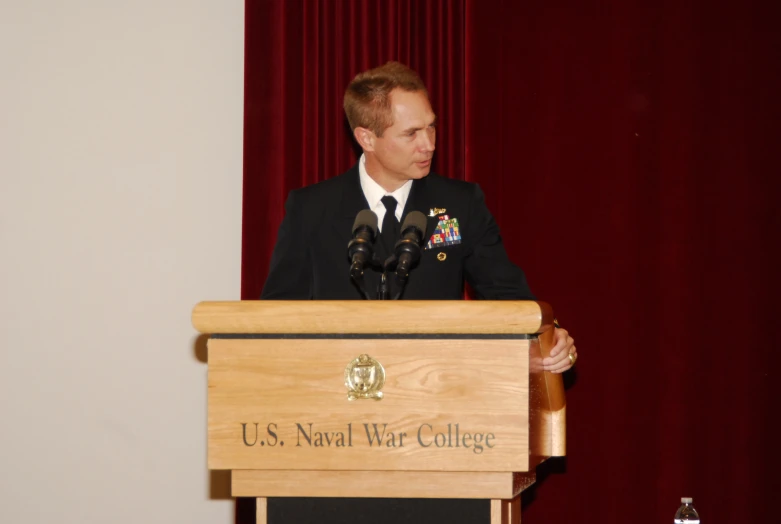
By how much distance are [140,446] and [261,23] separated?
5.25 ft

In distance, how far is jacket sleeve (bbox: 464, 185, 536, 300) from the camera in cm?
257

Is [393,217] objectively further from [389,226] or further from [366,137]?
[366,137]

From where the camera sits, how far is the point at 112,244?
3.46 meters

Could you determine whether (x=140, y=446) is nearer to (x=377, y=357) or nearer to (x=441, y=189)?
(x=441, y=189)

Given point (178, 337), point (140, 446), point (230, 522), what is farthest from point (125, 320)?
point (230, 522)

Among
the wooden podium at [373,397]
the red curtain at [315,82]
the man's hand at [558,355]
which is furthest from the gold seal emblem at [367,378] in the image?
the red curtain at [315,82]

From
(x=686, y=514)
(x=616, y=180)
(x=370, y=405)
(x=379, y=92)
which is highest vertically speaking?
(x=379, y=92)

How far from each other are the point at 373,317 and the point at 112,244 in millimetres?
2151

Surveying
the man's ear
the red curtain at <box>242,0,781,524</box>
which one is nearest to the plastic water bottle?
the red curtain at <box>242,0,781,524</box>

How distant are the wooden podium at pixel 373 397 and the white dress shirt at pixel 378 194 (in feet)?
3.66

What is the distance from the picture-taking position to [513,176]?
3488mm

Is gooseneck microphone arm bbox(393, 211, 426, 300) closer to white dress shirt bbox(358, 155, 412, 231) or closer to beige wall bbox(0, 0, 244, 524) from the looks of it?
white dress shirt bbox(358, 155, 412, 231)

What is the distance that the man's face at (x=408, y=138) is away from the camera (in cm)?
268

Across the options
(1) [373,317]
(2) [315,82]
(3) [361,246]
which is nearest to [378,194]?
(2) [315,82]
